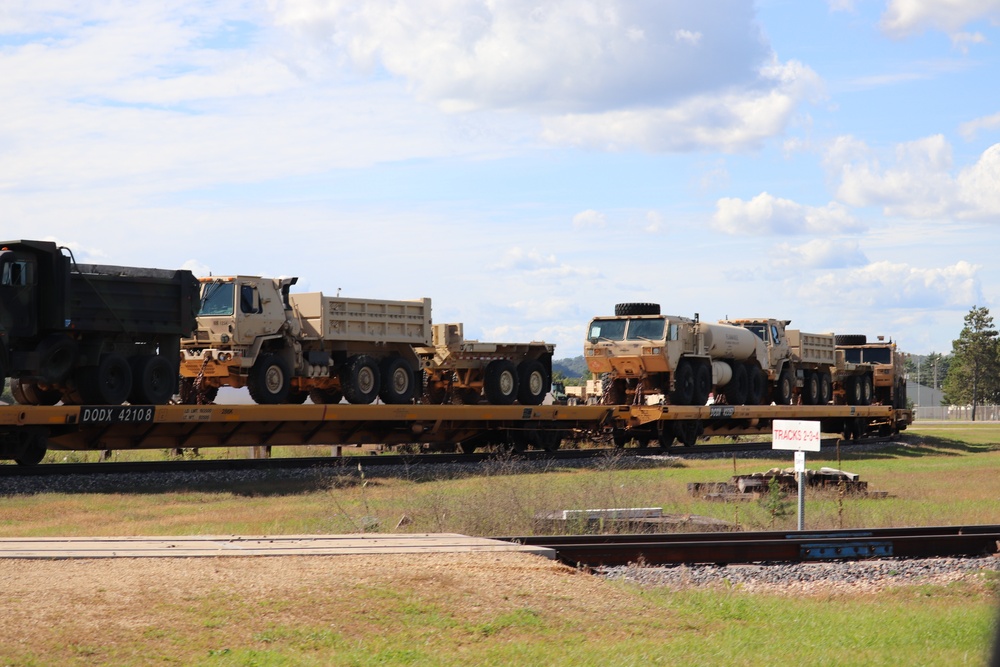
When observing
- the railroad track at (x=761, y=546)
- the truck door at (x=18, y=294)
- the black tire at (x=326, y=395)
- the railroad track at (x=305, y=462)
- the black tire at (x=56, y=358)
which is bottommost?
the railroad track at (x=761, y=546)

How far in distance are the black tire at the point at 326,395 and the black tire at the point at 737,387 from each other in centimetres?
1243

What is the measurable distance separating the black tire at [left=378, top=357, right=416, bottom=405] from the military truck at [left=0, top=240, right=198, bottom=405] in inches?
183

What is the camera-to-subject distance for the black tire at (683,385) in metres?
30.5

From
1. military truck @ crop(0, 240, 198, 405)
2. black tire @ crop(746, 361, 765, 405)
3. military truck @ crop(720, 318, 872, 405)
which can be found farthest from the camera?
military truck @ crop(720, 318, 872, 405)

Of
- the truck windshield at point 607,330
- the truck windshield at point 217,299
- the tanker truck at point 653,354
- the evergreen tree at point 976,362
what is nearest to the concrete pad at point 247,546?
the truck windshield at point 217,299

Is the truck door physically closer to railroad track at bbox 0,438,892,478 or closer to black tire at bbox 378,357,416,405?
railroad track at bbox 0,438,892,478

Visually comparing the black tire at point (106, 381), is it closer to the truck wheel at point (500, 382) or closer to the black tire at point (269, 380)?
the black tire at point (269, 380)

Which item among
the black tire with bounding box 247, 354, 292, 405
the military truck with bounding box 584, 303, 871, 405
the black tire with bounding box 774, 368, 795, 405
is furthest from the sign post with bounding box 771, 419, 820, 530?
the black tire with bounding box 774, 368, 795, 405

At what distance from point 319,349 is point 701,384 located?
36.9 feet

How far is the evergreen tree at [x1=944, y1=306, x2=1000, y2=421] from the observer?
96.6 metres

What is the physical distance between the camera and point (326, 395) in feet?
83.1

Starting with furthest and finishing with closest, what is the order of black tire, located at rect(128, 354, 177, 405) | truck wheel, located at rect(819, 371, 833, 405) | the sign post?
truck wheel, located at rect(819, 371, 833, 405) < black tire, located at rect(128, 354, 177, 405) < the sign post

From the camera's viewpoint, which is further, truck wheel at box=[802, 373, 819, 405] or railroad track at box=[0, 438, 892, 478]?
truck wheel at box=[802, 373, 819, 405]

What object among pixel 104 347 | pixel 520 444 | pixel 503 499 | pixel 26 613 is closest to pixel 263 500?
pixel 503 499
